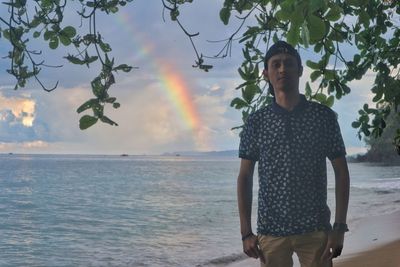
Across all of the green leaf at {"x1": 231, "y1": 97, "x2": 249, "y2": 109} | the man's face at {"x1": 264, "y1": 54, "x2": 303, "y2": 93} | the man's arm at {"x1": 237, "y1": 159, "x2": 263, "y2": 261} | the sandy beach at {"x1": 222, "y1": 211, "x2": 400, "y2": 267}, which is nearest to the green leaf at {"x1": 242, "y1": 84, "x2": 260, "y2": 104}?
the green leaf at {"x1": 231, "y1": 97, "x2": 249, "y2": 109}

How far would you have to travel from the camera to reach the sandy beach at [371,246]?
28.6ft

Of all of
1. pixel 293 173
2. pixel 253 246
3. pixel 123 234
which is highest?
pixel 293 173

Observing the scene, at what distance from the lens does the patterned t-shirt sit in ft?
9.32

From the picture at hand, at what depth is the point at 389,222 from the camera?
630 inches

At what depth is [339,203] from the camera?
288cm

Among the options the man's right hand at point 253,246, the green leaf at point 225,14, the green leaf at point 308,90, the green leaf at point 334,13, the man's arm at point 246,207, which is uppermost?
the green leaf at point 225,14

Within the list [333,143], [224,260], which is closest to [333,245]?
[333,143]

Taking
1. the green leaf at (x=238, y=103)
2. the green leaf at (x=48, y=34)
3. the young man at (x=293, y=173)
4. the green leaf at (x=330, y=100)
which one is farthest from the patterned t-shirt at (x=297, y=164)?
the green leaf at (x=48, y=34)

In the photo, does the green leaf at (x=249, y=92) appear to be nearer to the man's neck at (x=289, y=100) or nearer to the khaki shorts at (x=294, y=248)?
the man's neck at (x=289, y=100)

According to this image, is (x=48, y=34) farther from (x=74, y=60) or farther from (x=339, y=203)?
(x=339, y=203)

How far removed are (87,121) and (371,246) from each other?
33.6ft

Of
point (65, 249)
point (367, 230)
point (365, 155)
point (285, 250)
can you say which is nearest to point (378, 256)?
point (367, 230)

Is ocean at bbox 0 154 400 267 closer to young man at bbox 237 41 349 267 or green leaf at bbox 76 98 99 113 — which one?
young man at bbox 237 41 349 267

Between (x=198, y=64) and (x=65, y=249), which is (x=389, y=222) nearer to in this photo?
(x=65, y=249)
